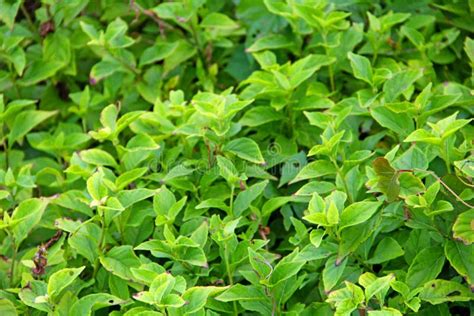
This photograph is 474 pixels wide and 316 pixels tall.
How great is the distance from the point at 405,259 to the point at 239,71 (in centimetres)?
106

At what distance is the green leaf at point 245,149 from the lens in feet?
6.82

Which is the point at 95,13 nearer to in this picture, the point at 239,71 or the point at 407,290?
the point at 239,71

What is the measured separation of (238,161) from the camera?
217 centimetres

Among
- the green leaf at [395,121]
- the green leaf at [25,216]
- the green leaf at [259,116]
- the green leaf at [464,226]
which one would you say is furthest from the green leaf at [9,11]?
the green leaf at [464,226]

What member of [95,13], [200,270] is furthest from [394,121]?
[95,13]

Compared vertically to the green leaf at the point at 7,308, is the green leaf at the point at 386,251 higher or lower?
higher

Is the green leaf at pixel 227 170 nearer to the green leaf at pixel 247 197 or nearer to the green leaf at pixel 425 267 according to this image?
the green leaf at pixel 247 197

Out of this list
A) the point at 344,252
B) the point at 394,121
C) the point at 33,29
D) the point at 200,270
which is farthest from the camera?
the point at 33,29

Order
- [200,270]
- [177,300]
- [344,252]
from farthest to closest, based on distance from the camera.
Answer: [200,270] → [344,252] → [177,300]

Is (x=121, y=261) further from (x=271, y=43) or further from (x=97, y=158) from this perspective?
(x=271, y=43)

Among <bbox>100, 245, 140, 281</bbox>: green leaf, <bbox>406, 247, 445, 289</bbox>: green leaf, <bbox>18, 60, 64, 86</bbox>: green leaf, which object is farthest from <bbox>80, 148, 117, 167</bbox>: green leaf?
<bbox>406, 247, 445, 289</bbox>: green leaf

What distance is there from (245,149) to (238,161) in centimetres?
7

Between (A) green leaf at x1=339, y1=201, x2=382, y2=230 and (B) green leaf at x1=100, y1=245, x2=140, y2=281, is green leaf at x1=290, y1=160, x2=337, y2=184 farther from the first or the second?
(B) green leaf at x1=100, y1=245, x2=140, y2=281

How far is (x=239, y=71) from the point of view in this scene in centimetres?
271
